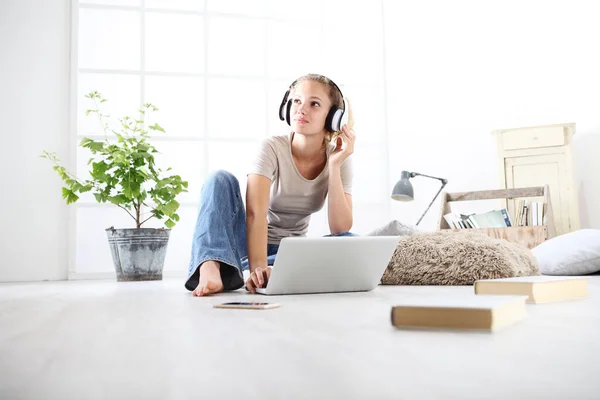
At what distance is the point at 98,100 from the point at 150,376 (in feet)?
13.2

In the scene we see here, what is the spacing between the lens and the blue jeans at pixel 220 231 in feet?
5.70

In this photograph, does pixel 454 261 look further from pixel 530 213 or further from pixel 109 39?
pixel 109 39

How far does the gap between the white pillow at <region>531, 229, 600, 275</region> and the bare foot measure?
1.63m

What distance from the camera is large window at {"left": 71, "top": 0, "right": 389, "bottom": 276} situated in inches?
167

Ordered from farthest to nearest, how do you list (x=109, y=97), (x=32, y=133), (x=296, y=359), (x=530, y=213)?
(x=109, y=97), (x=32, y=133), (x=530, y=213), (x=296, y=359)

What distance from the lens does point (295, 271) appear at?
159cm

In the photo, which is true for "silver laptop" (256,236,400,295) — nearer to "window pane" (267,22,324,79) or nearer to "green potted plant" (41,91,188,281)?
"green potted plant" (41,91,188,281)

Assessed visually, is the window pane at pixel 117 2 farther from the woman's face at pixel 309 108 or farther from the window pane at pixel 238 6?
the woman's face at pixel 309 108

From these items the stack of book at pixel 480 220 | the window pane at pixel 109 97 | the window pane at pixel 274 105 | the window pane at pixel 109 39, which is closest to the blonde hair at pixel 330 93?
the stack of book at pixel 480 220

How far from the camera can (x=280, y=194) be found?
2074 millimetres

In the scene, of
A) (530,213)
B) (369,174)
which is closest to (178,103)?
(369,174)

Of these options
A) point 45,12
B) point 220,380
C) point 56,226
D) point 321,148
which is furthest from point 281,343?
point 45,12

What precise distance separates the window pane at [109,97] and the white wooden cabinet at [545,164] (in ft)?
8.90

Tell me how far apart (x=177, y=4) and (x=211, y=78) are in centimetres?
63
